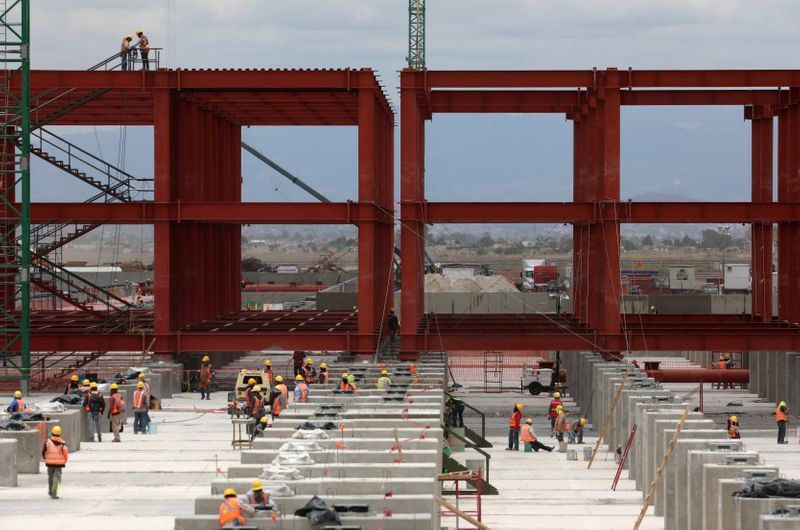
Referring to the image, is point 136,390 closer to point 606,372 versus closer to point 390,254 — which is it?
point 606,372

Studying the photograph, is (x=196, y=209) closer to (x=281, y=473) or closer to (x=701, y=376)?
(x=701, y=376)

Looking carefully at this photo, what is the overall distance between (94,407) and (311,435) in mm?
13303

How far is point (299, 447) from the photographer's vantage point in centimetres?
2764

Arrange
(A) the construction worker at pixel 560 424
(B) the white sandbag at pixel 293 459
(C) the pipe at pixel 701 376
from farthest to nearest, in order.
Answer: (C) the pipe at pixel 701 376
(A) the construction worker at pixel 560 424
(B) the white sandbag at pixel 293 459

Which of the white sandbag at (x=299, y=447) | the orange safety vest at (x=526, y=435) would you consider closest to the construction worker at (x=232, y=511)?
the white sandbag at (x=299, y=447)

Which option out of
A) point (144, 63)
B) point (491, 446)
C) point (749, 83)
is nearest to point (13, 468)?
point (491, 446)

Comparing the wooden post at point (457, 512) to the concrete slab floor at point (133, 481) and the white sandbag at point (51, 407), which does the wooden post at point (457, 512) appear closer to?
the concrete slab floor at point (133, 481)

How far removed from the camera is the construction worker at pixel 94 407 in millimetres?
40969

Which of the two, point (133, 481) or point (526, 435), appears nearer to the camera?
point (133, 481)

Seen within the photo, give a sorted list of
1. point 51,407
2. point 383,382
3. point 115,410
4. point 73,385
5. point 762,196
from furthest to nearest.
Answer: point 762,196, point 73,385, point 115,410, point 383,382, point 51,407

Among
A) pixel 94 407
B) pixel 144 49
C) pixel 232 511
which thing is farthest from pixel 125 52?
pixel 232 511

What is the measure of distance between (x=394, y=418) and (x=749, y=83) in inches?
→ 998

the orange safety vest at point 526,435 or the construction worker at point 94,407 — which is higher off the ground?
the construction worker at point 94,407

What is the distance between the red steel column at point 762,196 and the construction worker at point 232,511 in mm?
40969
